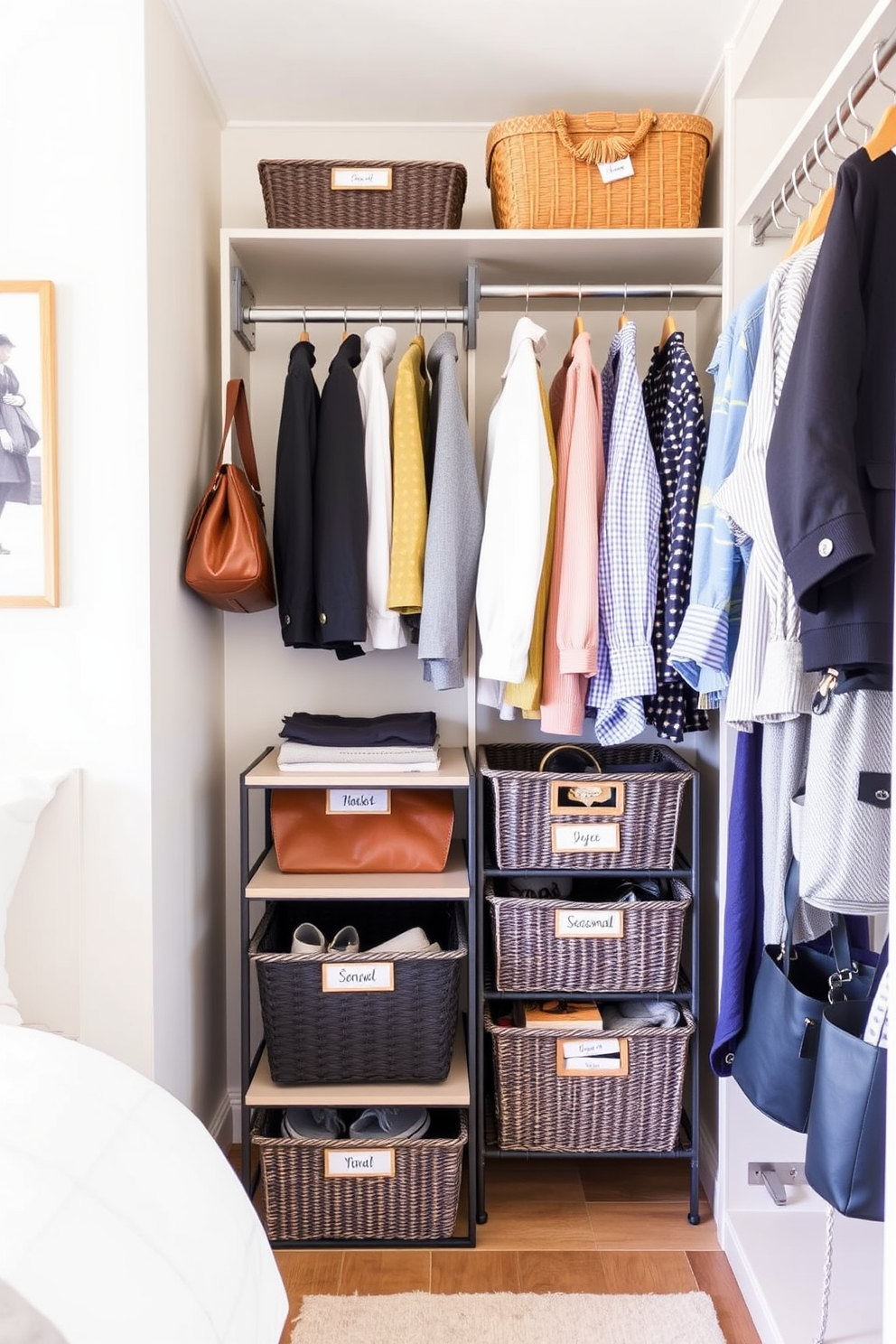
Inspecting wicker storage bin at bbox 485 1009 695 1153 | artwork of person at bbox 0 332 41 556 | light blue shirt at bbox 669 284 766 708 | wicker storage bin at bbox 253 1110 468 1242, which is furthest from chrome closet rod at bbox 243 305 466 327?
wicker storage bin at bbox 253 1110 468 1242

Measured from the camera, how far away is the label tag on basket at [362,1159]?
1942 mm

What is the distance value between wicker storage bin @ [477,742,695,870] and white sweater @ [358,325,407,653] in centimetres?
39

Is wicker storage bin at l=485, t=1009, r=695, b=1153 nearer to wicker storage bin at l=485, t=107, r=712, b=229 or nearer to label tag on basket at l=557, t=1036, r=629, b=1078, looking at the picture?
label tag on basket at l=557, t=1036, r=629, b=1078

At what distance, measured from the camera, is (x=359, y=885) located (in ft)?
6.53

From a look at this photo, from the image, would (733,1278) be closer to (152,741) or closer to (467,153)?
(152,741)

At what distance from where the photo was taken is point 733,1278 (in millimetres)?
1890

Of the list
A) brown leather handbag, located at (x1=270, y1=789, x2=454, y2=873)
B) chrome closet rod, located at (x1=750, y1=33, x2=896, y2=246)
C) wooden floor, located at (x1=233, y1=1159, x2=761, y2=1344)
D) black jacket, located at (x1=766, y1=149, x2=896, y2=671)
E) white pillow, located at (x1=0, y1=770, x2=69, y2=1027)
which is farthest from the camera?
brown leather handbag, located at (x1=270, y1=789, x2=454, y2=873)

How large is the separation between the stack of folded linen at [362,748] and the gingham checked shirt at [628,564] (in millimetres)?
377

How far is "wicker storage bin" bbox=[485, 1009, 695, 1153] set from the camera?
2.03 m

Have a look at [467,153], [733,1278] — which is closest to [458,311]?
[467,153]

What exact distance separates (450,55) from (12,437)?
3.99 ft

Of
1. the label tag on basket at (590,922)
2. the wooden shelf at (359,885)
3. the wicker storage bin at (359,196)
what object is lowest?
the label tag on basket at (590,922)

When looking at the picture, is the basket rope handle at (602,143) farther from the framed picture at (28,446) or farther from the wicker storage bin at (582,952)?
the wicker storage bin at (582,952)

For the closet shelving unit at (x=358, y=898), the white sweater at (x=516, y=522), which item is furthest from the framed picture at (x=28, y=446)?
the white sweater at (x=516, y=522)
